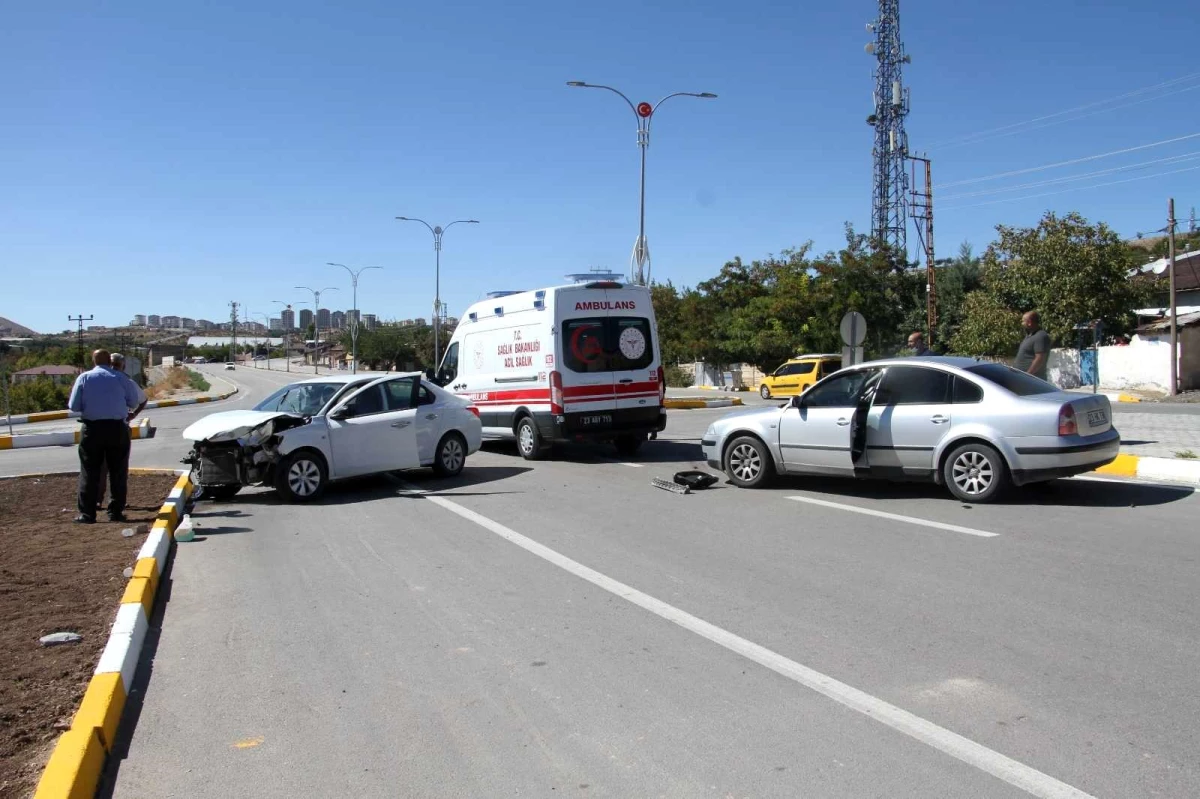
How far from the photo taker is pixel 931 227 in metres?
46.8

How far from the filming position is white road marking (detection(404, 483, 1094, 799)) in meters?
3.51

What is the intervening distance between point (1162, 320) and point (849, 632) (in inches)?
1642

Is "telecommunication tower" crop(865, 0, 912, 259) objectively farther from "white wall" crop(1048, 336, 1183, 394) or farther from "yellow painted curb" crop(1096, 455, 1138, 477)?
"yellow painted curb" crop(1096, 455, 1138, 477)

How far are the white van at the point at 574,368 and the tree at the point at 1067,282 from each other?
1060 inches

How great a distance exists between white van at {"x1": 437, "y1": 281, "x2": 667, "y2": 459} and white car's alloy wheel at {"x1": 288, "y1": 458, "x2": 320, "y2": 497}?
12.8ft

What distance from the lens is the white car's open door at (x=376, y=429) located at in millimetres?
11320

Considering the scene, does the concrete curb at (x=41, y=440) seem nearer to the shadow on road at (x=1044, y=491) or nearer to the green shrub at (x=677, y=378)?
the shadow on road at (x=1044, y=491)

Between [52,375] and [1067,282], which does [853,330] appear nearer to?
[1067,282]

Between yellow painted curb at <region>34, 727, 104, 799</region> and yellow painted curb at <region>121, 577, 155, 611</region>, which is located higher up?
yellow painted curb at <region>121, 577, 155, 611</region>

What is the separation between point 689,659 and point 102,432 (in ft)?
24.2

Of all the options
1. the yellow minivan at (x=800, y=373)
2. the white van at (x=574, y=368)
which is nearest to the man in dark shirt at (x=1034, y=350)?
the white van at (x=574, y=368)

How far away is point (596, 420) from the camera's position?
13914mm

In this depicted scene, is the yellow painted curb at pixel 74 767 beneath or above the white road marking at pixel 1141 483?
beneath

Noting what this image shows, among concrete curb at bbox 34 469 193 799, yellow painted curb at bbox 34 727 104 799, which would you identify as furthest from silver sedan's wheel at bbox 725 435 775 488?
yellow painted curb at bbox 34 727 104 799
